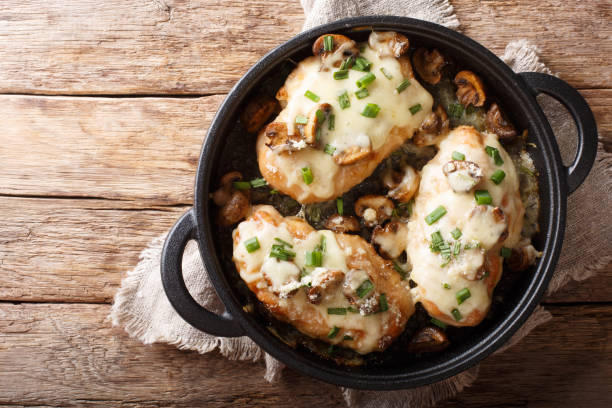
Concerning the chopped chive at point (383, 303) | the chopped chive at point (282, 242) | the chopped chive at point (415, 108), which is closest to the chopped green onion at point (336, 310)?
the chopped chive at point (383, 303)

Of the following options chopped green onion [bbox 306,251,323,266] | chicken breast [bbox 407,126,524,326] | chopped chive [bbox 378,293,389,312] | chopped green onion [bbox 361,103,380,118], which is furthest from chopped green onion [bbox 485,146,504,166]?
chopped green onion [bbox 306,251,323,266]

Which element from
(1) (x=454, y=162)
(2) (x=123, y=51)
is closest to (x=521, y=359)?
(1) (x=454, y=162)

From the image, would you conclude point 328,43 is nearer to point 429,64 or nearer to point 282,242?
point 429,64

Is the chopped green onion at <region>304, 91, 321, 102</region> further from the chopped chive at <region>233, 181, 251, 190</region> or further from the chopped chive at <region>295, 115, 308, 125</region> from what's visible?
the chopped chive at <region>233, 181, 251, 190</region>

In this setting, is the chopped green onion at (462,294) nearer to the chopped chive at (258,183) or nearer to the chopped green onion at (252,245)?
the chopped green onion at (252,245)

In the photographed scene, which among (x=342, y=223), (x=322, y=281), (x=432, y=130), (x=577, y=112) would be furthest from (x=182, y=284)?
(x=577, y=112)
